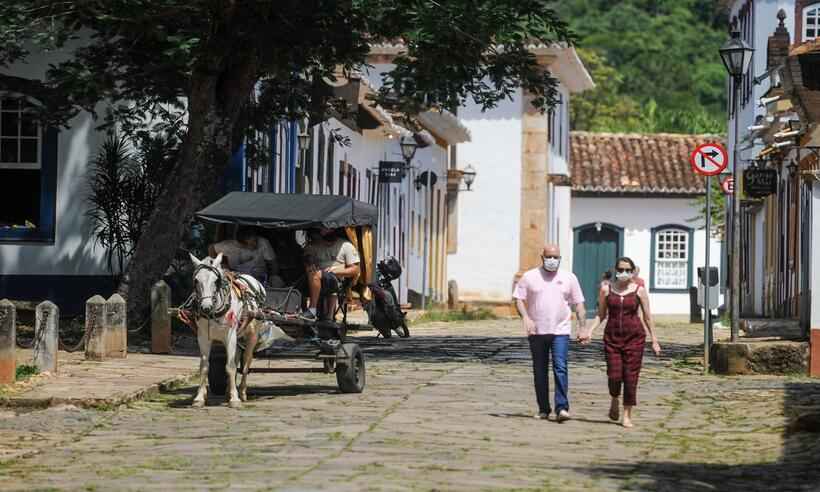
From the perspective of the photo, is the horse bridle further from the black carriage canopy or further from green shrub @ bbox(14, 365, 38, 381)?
green shrub @ bbox(14, 365, 38, 381)

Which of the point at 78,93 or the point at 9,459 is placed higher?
the point at 78,93

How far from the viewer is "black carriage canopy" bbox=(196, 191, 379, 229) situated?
18031 mm

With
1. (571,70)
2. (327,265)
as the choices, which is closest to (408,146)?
(571,70)

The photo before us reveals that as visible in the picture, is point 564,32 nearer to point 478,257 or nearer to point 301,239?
point 301,239

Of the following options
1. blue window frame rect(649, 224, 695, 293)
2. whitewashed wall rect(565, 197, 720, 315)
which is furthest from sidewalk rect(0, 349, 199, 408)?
blue window frame rect(649, 224, 695, 293)

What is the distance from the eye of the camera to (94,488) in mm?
11367

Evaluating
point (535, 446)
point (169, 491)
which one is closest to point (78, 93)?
point (535, 446)

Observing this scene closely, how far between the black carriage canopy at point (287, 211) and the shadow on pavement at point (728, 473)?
553 cm

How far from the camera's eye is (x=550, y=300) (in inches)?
626

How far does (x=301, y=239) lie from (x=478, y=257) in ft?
64.2

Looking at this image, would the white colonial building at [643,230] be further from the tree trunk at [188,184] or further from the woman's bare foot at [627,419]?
the woman's bare foot at [627,419]

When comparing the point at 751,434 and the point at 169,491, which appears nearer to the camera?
the point at 169,491

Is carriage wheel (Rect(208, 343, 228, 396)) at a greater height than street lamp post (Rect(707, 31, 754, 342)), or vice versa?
street lamp post (Rect(707, 31, 754, 342))

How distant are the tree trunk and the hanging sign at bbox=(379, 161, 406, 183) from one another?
1547 cm
